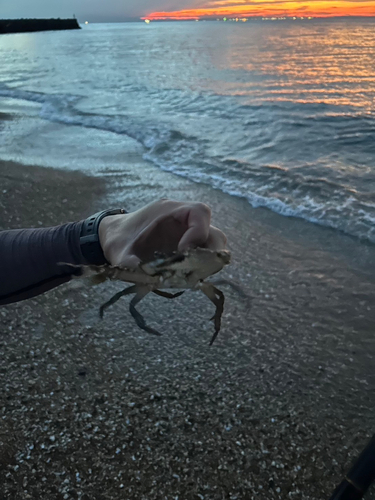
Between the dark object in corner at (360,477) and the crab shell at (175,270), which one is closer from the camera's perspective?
the crab shell at (175,270)

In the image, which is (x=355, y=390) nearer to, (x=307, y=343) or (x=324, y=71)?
(x=307, y=343)

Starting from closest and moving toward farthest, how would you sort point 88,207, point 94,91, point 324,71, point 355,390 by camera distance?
point 355,390 → point 88,207 → point 94,91 → point 324,71

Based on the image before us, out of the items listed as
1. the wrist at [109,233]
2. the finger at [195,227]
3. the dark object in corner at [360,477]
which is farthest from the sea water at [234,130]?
the finger at [195,227]

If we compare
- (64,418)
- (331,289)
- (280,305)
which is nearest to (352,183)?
(331,289)

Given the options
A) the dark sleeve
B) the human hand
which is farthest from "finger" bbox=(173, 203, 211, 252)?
the dark sleeve

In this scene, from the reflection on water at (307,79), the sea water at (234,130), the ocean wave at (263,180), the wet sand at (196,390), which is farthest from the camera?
the reflection on water at (307,79)

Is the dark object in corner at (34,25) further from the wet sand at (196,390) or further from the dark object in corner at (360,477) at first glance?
the dark object in corner at (360,477)

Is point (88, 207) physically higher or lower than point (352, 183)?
higher

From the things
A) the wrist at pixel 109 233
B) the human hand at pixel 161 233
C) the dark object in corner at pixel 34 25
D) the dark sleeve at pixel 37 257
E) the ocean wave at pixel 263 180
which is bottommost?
the ocean wave at pixel 263 180
